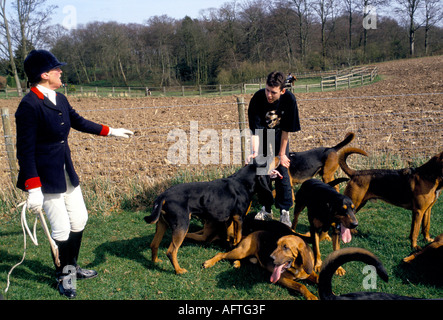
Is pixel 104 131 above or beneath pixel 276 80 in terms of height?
beneath

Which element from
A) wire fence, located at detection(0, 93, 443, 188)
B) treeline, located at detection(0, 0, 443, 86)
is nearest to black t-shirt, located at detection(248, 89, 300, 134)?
wire fence, located at detection(0, 93, 443, 188)

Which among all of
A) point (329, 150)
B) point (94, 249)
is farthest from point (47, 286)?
point (329, 150)

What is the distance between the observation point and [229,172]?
6816 mm

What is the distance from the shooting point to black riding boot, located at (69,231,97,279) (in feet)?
12.2

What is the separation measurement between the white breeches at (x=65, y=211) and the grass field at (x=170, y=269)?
0.74m

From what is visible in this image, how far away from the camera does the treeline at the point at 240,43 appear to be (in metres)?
50.0

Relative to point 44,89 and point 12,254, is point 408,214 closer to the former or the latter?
point 44,89

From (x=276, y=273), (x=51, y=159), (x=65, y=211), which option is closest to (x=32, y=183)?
(x=51, y=159)

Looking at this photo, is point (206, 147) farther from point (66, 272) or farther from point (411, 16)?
point (411, 16)

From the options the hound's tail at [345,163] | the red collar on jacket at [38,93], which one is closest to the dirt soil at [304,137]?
the hound's tail at [345,163]

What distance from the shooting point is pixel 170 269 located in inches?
165

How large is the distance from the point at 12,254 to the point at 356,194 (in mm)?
4990

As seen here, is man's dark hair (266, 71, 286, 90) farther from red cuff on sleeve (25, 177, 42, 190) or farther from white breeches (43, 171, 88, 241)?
red cuff on sleeve (25, 177, 42, 190)

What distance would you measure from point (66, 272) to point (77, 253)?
9.7 inches
